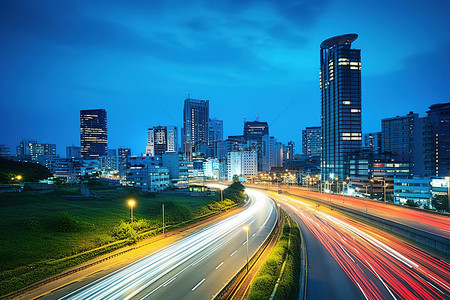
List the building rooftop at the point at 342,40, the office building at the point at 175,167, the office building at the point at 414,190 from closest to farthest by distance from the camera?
the office building at the point at 414,190
the office building at the point at 175,167
the building rooftop at the point at 342,40

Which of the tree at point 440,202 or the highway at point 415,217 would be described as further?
the tree at point 440,202

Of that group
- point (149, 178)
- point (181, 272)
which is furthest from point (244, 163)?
point (181, 272)

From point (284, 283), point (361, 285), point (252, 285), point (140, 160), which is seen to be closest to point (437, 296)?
point (361, 285)

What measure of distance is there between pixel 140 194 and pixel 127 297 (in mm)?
50178

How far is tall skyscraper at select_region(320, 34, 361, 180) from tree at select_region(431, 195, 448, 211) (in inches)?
1749

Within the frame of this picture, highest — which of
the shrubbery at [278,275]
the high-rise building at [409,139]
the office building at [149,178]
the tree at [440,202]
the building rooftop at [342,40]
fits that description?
the building rooftop at [342,40]

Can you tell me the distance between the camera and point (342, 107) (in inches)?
4368

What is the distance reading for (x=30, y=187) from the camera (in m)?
54.8

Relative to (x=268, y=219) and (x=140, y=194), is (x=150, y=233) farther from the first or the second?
(x=140, y=194)

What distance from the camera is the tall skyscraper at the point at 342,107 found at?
11056 centimetres

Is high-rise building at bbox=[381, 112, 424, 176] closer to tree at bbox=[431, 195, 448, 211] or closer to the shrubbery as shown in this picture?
tree at bbox=[431, 195, 448, 211]

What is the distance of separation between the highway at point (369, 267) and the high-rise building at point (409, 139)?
88762 millimetres

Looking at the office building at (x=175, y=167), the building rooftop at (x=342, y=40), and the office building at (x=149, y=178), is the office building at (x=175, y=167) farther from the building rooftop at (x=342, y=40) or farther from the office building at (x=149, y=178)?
the building rooftop at (x=342, y=40)

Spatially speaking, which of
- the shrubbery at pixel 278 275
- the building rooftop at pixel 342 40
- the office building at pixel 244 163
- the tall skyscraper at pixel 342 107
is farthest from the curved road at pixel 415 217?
the office building at pixel 244 163
